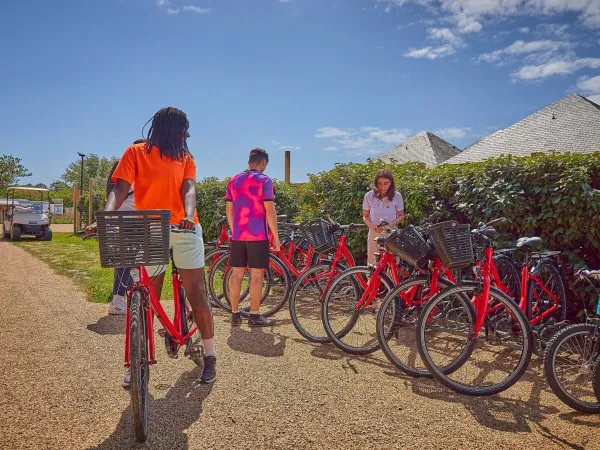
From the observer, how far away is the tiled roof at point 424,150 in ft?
80.8

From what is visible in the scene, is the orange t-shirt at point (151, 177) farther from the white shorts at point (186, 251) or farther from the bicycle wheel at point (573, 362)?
the bicycle wheel at point (573, 362)

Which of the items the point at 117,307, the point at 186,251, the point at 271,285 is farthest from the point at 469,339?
the point at 117,307

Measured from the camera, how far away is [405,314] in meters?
4.20

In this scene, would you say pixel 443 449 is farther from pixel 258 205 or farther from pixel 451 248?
pixel 258 205

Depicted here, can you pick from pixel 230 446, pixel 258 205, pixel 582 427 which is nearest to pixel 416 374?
pixel 582 427

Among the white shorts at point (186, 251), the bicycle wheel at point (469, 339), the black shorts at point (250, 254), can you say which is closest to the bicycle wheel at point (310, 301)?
the black shorts at point (250, 254)

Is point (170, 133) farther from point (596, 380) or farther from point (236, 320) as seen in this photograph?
point (596, 380)

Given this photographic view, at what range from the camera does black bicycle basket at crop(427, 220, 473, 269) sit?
3656 mm

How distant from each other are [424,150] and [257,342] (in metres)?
22.2

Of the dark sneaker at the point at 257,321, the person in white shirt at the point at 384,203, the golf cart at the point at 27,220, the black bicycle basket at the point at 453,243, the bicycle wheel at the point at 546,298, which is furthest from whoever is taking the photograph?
the golf cart at the point at 27,220

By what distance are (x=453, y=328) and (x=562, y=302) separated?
4.83 ft

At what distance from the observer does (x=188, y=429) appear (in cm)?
286

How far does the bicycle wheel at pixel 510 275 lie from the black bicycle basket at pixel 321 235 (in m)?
1.79

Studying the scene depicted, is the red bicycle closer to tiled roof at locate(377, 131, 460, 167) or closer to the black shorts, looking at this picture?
the black shorts
